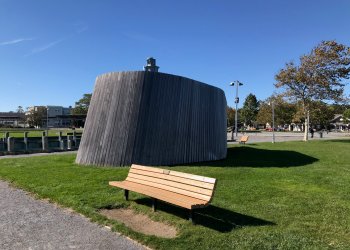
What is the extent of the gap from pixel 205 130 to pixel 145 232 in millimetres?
9518

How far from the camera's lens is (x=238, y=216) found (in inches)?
251

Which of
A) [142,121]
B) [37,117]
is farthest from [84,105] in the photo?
[142,121]

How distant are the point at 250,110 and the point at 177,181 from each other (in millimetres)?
95614

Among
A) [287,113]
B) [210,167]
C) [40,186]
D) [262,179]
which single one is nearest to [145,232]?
[40,186]

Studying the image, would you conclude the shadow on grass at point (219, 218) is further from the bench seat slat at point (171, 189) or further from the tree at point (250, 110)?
the tree at point (250, 110)

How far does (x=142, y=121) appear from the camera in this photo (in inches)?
516

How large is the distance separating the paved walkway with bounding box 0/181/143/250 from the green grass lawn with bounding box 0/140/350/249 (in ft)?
0.84

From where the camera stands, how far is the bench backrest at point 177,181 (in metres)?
6.11

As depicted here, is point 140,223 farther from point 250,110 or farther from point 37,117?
point 37,117

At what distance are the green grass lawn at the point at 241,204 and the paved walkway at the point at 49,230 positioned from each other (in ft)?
0.84

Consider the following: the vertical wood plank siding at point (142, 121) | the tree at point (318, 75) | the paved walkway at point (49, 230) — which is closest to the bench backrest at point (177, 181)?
the paved walkway at point (49, 230)

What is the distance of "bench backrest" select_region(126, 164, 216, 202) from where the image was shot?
6113mm

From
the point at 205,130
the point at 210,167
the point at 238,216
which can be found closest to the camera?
the point at 238,216

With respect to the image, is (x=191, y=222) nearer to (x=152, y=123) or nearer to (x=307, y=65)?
(x=152, y=123)
